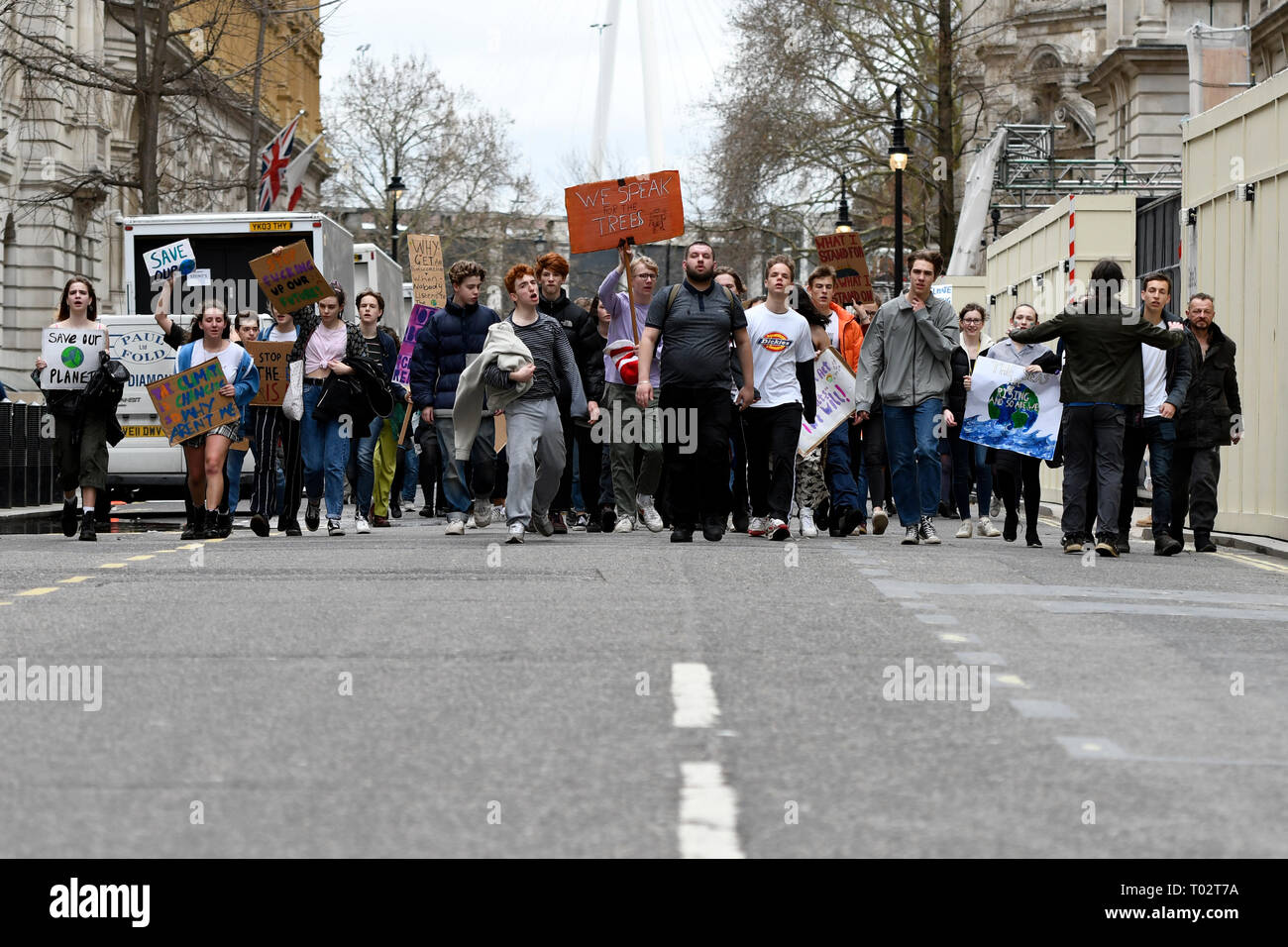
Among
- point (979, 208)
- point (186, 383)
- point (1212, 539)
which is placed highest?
point (979, 208)

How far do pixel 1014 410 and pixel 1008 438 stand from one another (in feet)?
0.71

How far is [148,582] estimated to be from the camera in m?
11.9

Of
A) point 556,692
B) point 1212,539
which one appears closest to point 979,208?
point 1212,539

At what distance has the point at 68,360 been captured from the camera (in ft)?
55.0

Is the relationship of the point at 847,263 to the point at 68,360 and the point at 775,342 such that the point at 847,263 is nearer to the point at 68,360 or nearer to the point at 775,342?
the point at 775,342

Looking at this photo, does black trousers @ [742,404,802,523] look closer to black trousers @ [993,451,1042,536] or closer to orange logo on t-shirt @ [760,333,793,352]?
orange logo on t-shirt @ [760,333,793,352]

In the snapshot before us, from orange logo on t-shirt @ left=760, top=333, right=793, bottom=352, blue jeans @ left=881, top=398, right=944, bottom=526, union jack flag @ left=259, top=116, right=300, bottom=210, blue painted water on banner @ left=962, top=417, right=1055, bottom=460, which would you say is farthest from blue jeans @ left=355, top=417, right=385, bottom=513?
union jack flag @ left=259, top=116, right=300, bottom=210

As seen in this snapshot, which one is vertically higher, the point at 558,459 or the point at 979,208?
the point at 979,208

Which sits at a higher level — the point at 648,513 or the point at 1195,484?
the point at 1195,484

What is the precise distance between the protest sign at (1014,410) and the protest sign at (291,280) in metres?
5.16

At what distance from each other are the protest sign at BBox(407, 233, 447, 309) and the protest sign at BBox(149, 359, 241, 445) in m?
10.2

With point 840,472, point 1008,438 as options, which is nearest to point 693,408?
point 840,472
